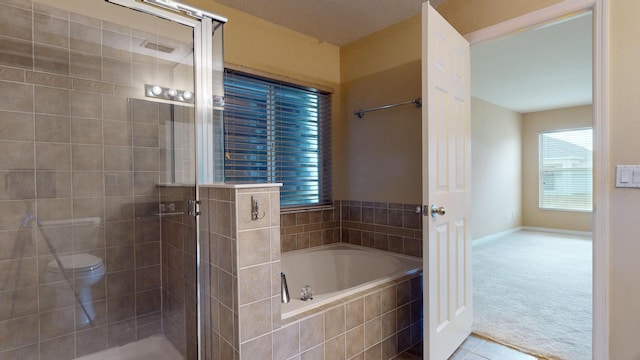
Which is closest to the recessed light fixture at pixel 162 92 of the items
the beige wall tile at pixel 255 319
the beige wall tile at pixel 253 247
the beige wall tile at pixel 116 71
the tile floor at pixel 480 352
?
the beige wall tile at pixel 116 71

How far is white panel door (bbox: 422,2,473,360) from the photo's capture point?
174cm

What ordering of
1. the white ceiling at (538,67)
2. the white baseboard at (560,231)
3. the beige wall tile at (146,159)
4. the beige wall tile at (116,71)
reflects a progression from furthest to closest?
the white baseboard at (560,231) < the white ceiling at (538,67) < the beige wall tile at (146,159) < the beige wall tile at (116,71)

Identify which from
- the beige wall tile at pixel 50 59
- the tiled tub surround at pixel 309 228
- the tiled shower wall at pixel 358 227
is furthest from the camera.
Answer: the tiled tub surround at pixel 309 228

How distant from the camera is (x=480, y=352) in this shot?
2047 mm

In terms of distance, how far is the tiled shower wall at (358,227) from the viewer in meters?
2.59

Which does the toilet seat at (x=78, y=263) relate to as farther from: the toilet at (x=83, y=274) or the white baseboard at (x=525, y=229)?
the white baseboard at (x=525, y=229)

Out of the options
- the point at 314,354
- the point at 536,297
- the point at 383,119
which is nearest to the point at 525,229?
the point at 536,297

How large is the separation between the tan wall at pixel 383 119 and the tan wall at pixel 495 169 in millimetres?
2836

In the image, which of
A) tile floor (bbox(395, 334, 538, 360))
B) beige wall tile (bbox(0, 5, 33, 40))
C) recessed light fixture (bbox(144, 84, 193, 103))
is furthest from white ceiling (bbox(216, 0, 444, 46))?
tile floor (bbox(395, 334, 538, 360))

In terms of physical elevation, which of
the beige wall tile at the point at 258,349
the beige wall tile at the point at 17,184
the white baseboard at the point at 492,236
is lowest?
the white baseboard at the point at 492,236

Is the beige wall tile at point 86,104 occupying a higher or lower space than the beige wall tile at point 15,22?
lower

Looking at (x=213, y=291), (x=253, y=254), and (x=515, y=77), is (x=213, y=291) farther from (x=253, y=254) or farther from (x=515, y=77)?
(x=515, y=77)

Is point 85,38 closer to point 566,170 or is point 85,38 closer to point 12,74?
point 12,74

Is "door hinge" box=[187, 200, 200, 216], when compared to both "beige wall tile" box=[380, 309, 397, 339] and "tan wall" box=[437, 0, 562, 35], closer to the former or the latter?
"beige wall tile" box=[380, 309, 397, 339]
